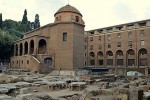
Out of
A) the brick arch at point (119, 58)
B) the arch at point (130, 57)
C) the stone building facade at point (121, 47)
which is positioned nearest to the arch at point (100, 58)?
the stone building facade at point (121, 47)

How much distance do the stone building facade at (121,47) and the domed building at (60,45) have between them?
42.0 ft

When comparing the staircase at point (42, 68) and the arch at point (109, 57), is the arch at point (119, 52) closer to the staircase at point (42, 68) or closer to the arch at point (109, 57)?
the arch at point (109, 57)

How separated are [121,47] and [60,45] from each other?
75.5 feet

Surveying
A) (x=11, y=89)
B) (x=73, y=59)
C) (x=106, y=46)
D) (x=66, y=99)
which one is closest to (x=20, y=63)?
(x=73, y=59)

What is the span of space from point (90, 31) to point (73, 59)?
2829cm

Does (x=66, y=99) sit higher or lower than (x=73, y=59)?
lower

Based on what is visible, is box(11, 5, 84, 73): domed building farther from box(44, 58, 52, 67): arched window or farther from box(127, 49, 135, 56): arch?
box(127, 49, 135, 56): arch

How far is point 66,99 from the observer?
13.9 meters

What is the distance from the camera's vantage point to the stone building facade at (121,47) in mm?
55375

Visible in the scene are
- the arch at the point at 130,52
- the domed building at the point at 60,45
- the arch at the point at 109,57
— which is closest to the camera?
the domed building at the point at 60,45

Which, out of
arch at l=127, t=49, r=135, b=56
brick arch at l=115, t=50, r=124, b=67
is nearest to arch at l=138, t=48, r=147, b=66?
arch at l=127, t=49, r=135, b=56

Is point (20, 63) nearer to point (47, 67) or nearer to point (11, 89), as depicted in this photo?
point (47, 67)

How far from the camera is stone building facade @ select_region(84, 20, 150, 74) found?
55375 mm

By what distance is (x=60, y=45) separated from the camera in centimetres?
4272
